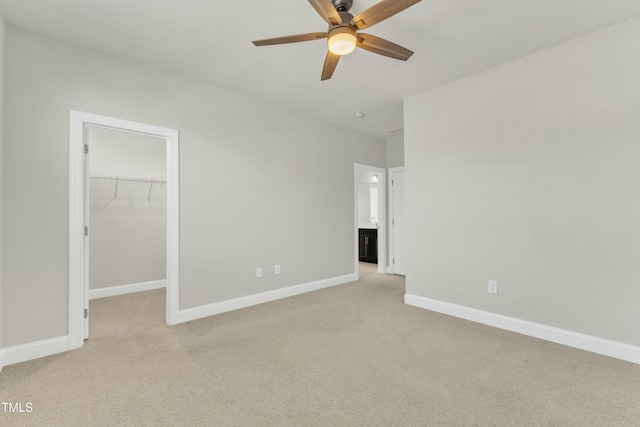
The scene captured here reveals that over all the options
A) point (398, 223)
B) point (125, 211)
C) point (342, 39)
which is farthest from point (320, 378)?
point (125, 211)

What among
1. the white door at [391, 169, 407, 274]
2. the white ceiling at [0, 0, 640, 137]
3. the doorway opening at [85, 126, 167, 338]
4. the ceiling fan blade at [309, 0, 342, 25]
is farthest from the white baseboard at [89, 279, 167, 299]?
the ceiling fan blade at [309, 0, 342, 25]

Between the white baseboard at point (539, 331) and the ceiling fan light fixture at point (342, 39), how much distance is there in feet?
9.26

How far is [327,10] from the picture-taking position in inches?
69.1

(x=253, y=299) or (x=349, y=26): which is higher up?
(x=349, y=26)

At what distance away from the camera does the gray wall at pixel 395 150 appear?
5414mm

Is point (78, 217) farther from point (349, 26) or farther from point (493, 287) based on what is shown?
point (493, 287)

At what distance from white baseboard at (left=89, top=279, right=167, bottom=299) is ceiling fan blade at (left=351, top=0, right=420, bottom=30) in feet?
14.7

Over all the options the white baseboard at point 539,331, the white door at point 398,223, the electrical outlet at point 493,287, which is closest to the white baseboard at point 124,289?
the white baseboard at point 539,331

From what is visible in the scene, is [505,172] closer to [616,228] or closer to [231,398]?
[616,228]

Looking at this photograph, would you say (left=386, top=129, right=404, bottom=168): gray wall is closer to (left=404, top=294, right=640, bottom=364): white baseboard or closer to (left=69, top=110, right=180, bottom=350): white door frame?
(left=404, top=294, right=640, bottom=364): white baseboard

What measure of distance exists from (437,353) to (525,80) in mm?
2605

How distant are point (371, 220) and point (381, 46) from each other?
545 cm

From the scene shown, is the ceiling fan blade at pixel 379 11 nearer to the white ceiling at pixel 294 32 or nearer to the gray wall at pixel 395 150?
the white ceiling at pixel 294 32

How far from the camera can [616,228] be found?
7.80 ft
